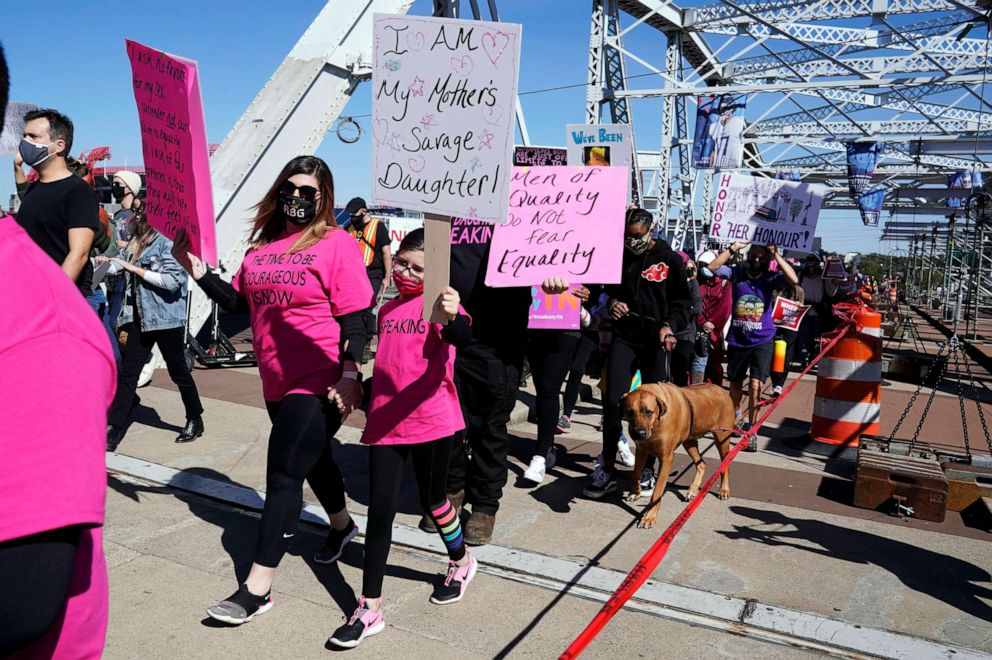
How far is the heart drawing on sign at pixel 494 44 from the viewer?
315 cm

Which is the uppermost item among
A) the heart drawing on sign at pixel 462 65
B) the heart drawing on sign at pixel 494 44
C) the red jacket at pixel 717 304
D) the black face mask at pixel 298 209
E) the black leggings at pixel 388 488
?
the heart drawing on sign at pixel 494 44

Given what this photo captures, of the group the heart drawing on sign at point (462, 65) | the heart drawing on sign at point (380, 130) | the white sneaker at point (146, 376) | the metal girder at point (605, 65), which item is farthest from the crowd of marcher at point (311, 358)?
the metal girder at point (605, 65)

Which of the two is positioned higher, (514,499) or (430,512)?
(430,512)

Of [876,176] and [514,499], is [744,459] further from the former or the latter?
[876,176]

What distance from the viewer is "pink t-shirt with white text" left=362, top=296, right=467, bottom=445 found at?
362 cm

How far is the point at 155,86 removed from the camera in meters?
3.80

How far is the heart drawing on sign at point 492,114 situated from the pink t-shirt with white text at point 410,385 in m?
0.89

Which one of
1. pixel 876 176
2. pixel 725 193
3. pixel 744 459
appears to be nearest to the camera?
pixel 744 459

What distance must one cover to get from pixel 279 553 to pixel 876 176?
1578 inches

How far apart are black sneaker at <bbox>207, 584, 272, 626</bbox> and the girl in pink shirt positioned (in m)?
0.44

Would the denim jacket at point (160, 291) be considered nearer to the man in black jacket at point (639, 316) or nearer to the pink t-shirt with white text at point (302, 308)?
the pink t-shirt with white text at point (302, 308)

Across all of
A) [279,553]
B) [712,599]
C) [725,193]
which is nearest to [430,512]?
[279,553]

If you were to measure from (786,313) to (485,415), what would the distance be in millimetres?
4250

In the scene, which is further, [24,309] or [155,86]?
[155,86]
